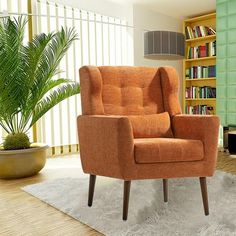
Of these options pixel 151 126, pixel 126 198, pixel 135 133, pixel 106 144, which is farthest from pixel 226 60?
pixel 126 198

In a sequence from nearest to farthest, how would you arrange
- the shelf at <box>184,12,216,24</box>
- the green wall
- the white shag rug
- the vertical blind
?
the white shag rug
the vertical blind
the green wall
the shelf at <box>184,12,216,24</box>

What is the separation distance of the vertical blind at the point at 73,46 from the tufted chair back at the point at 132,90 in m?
2.08

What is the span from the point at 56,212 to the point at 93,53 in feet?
10.4

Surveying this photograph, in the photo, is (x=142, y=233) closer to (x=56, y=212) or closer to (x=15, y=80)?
(x=56, y=212)

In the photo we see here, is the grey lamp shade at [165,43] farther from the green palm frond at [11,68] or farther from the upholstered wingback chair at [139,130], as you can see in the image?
the green palm frond at [11,68]

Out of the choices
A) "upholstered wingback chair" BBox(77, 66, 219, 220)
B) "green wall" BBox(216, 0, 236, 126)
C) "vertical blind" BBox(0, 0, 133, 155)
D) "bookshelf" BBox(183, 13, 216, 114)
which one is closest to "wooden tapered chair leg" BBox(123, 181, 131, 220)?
"upholstered wingback chair" BBox(77, 66, 219, 220)

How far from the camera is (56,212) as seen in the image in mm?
2135

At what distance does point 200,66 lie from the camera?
18.9ft

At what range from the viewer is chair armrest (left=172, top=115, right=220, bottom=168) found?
2025 mm

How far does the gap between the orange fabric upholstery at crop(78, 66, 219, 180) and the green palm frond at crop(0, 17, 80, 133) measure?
3.56 feet

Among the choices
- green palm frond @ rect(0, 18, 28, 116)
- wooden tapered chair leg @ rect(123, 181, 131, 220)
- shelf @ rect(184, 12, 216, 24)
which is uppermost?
shelf @ rect(184, 12, 216, 24)

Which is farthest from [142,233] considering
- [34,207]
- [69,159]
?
[69,159]

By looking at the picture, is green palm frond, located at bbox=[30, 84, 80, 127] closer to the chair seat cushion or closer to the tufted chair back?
the tufted chair back

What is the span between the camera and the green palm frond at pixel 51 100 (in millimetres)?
3338
